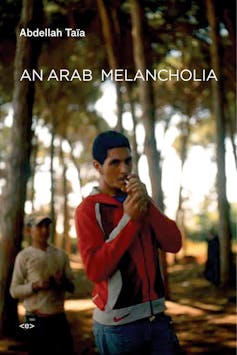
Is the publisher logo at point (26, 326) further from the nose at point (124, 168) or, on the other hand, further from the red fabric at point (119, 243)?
the nose at point (124, 168)

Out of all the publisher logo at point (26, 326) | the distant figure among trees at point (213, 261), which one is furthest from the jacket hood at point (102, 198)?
the distant figure among trees at point (213, 261)

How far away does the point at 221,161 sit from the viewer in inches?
407

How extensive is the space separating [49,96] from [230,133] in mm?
6672

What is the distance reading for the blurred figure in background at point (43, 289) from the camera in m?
3.67

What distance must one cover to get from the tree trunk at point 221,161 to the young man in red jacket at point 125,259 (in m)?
8.41

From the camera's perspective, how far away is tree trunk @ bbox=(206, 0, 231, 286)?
10.3m

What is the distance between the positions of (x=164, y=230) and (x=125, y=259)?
197 mm

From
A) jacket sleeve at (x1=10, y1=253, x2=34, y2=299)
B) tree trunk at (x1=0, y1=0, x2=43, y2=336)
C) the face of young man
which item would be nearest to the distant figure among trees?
tree trunk at (x1=0, y1=0, x2=43, y2=336)

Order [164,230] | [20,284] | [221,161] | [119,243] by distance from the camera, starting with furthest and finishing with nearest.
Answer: [221,161] → [20,284] → [164,230] → [119,243]

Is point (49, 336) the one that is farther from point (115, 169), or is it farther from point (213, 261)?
point (213, 261)

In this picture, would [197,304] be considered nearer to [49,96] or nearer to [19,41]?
[19,41]

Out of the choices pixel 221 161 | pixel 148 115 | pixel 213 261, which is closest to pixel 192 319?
pixel 221 161

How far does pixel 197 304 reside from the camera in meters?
10.1

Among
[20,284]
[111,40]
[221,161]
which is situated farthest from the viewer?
[111,40]
